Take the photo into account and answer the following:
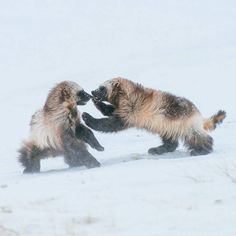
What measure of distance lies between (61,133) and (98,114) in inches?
251

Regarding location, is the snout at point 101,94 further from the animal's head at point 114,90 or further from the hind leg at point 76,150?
the hind leg at point 76,150

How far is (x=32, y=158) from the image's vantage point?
8.98 metres

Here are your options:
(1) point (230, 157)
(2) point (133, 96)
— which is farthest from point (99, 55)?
(1) point (230, 157)

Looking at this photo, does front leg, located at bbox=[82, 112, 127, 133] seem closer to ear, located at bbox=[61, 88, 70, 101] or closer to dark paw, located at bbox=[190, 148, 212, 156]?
ear, located at bbox=[61, 88, 70, 101]

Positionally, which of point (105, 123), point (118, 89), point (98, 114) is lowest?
point (98, 114)

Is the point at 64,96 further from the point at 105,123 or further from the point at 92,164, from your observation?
the point at 92,164

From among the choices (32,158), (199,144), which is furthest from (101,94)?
(199,144)

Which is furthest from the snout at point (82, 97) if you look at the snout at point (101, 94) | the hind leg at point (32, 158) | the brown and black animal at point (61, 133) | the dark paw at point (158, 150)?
the dark paw at point (158, 150)

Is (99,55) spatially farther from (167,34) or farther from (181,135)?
(181,135)

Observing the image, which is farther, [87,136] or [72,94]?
[72,94]

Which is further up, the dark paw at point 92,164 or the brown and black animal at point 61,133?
the brown and black animal at point 61,133

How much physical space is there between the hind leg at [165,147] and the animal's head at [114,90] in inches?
29.4

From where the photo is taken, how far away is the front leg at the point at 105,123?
8719 mm

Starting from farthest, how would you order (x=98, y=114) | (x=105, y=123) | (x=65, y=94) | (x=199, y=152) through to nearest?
(x=98, y=114) → (x=65, y=94) → (x=105, y=123) → (x=199, y=152)
